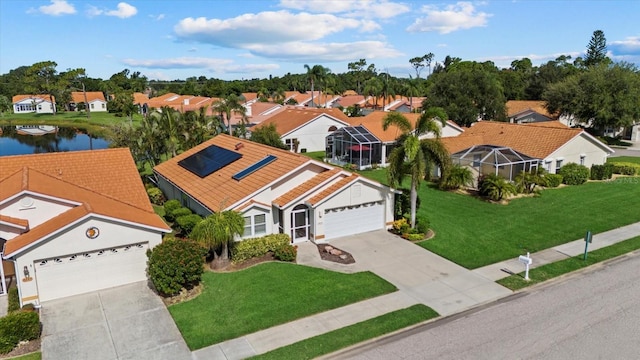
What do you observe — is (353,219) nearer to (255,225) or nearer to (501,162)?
(255,225)

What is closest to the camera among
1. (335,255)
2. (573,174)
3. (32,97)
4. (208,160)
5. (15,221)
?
(15,221)

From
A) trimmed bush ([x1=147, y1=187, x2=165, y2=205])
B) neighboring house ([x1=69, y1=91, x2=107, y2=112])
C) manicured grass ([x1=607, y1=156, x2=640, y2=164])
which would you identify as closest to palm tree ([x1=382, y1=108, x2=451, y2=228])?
trimmed bush ([x1=147, y1=187, x2=165, y2=205])

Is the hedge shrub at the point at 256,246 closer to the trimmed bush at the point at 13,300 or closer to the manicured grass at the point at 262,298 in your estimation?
the manicured grass at the point at 262,298

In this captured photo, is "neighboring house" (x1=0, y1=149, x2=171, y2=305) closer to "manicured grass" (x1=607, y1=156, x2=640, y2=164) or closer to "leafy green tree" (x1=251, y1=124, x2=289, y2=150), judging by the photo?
"leafy green tree" (x1=251, y1=124, x2=289, y2=150)

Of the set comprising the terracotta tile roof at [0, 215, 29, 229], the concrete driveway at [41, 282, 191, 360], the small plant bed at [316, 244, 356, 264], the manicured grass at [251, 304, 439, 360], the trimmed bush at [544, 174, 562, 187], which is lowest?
the concrete driveway at [41, 282, 191, 360]

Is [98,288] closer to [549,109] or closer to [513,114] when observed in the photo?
[549,109]

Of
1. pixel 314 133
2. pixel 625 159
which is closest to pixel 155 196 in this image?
pixel 314 133
